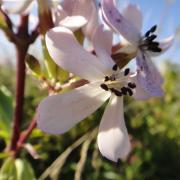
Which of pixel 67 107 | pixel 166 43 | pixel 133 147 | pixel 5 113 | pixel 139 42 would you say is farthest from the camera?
pixel 133 147

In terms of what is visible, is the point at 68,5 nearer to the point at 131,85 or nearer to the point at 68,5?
the point at 68,5

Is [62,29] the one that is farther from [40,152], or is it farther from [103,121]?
[40,152]

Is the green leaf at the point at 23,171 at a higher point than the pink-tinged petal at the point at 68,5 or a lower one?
lower

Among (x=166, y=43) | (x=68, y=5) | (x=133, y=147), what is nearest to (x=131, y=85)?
(x=68, y=5)

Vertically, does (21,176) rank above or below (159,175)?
above

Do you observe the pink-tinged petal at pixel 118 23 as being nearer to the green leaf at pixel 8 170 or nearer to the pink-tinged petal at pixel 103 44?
the pink-tinged petal at pixel 103 44

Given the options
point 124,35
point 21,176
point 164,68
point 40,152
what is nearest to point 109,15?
point 124,35

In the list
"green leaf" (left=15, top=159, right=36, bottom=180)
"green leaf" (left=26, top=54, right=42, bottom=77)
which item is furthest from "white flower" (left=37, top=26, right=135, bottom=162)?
"green leaf" (left=15, top=159, right=36, bottom=180)

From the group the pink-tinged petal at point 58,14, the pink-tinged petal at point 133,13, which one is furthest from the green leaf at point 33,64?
the pink-tinged petal at point 133,13
